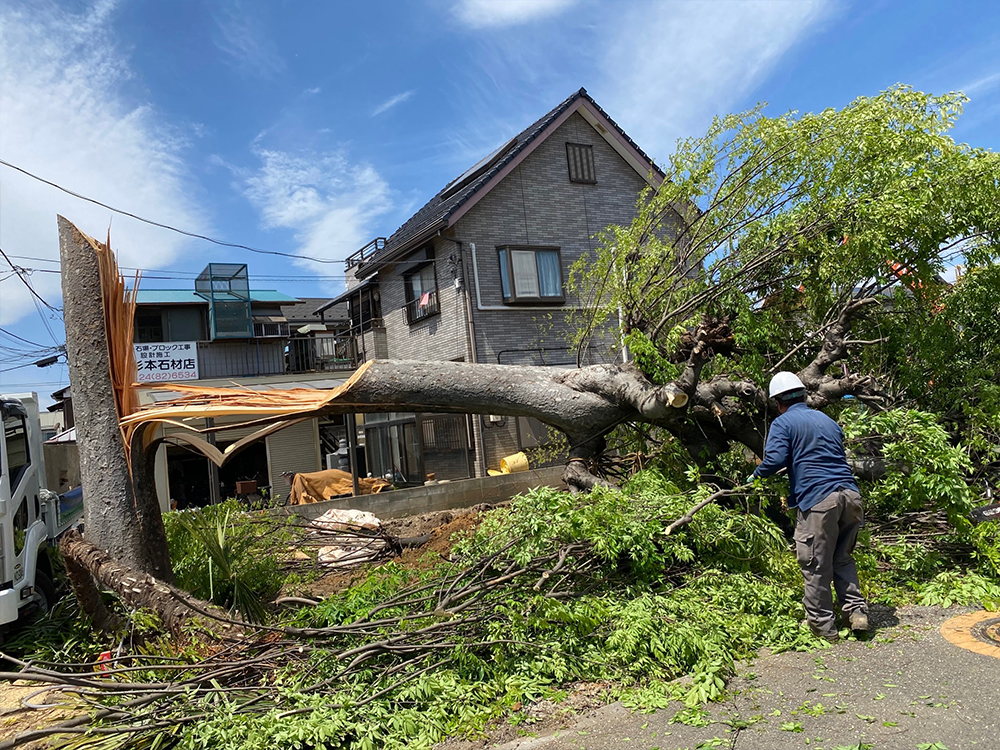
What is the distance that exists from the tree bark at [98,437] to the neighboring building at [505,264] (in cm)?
1036

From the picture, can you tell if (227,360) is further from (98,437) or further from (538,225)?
(98,437)

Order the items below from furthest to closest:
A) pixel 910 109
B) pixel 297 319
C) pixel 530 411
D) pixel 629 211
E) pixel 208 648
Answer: pixel 297 319
pixel 629 211
pixel 910 109
pixel 530 411
pixel 208 648

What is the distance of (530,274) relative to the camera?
1686 centimetres

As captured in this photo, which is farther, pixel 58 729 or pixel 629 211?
pixel 629 211

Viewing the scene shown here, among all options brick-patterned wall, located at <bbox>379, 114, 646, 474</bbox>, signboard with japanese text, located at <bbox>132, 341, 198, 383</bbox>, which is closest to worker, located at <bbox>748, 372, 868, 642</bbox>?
brick-patterned wall, located at <bbox>379, 114, 646, 474</bbox>

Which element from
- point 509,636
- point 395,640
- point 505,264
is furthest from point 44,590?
point 505,264

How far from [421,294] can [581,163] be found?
17.1 feet

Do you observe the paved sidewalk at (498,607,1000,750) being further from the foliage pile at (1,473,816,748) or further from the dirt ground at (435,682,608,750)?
the foliage pile at (1,473,816,748)

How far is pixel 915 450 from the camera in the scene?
5.19 m

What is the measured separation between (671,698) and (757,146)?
596 centimetres

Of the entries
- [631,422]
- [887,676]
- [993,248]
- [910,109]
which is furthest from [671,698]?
[910,109]

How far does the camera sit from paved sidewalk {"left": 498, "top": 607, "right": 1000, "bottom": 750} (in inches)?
119

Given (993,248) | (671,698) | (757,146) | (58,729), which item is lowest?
(671,698)

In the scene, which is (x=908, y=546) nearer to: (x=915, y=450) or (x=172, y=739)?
(x=915, y=450)
